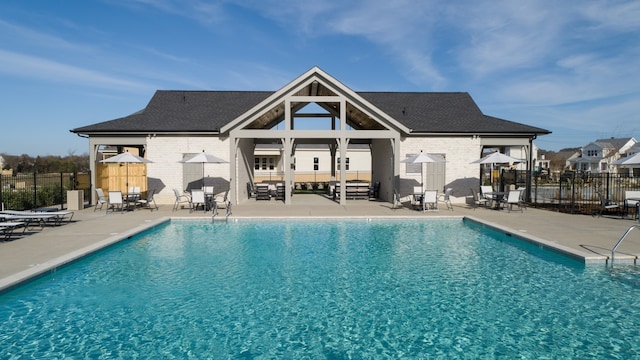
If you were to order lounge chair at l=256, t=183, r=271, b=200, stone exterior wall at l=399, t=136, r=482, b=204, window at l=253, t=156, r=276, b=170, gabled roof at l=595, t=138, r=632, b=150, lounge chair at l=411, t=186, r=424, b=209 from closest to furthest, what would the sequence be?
1. lounge chair at l=411, t=186, r=424, b=209
2. stone exterior wall at l=399, t=136, r=482, b=204
3. lounge chair at l=256, t=183, r=271, b=200
4. window at l=253, t=156, r=276, b=170
5. gabled roof at l=595, t=138, r=632, b=150

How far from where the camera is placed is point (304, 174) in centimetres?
3819

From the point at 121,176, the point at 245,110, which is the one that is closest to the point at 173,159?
the point at 121,176

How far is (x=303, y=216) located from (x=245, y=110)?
8876 millimetres

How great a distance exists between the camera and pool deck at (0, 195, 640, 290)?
811 cm

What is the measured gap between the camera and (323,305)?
20.8 ft

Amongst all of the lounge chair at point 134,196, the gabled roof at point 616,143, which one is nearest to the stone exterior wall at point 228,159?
the lounge chair at point 134,196

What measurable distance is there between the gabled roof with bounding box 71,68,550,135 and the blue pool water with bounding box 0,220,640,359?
9328 millimetres

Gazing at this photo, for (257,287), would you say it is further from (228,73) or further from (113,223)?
(228,73)

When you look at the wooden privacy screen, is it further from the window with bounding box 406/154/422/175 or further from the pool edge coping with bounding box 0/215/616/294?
the window with bounding box 406/154/422/175

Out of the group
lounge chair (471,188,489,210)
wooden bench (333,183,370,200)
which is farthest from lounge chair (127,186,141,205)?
lounge chair (471,188,489,210)

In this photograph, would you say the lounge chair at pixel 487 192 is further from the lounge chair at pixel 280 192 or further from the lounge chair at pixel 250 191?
the lounge chair at pixel 250 191

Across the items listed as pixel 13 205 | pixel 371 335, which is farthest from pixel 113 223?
pixel 371 335

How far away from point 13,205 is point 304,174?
25003 millimetres

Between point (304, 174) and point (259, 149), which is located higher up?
point (259, 149)
